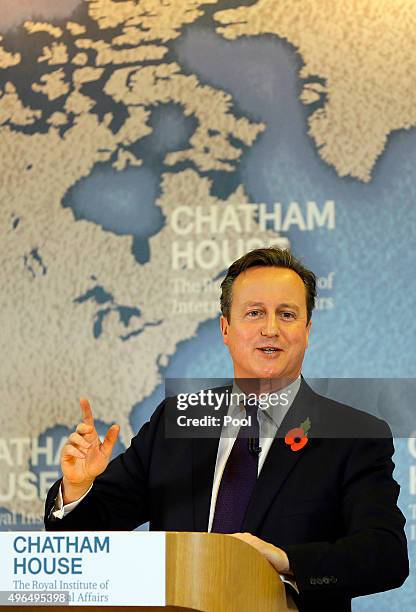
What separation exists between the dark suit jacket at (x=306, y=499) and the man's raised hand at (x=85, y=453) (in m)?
0.09

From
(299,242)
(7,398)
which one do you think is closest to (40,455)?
(7,398)

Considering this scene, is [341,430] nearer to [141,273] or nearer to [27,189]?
[141,273]

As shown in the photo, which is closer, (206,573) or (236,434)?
(206,573)

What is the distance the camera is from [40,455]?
11.4 feet

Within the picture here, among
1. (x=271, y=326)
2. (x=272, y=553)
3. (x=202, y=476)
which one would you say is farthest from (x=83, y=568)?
(x=271, y=326)

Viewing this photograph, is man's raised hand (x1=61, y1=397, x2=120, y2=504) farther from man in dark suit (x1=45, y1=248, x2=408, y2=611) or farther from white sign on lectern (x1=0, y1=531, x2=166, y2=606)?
white sign on lectern (x1=0, y1=531, x2=166, y2=606)

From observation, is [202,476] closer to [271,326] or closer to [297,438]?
[297,438]

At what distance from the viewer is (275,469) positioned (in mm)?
2303

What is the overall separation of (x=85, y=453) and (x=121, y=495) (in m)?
0.33

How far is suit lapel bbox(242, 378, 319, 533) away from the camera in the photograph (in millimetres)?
2240

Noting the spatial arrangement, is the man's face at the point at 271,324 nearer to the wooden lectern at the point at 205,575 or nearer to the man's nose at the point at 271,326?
the man's nose at the point at 271,326

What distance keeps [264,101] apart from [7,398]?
4.53 feet

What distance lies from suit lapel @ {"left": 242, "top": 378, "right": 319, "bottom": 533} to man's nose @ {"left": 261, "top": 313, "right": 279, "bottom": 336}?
0.25 m

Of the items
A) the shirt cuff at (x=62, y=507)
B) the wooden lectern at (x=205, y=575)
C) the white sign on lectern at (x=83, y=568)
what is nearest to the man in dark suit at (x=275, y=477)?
the shirt cuff at (x=62, y=507)
